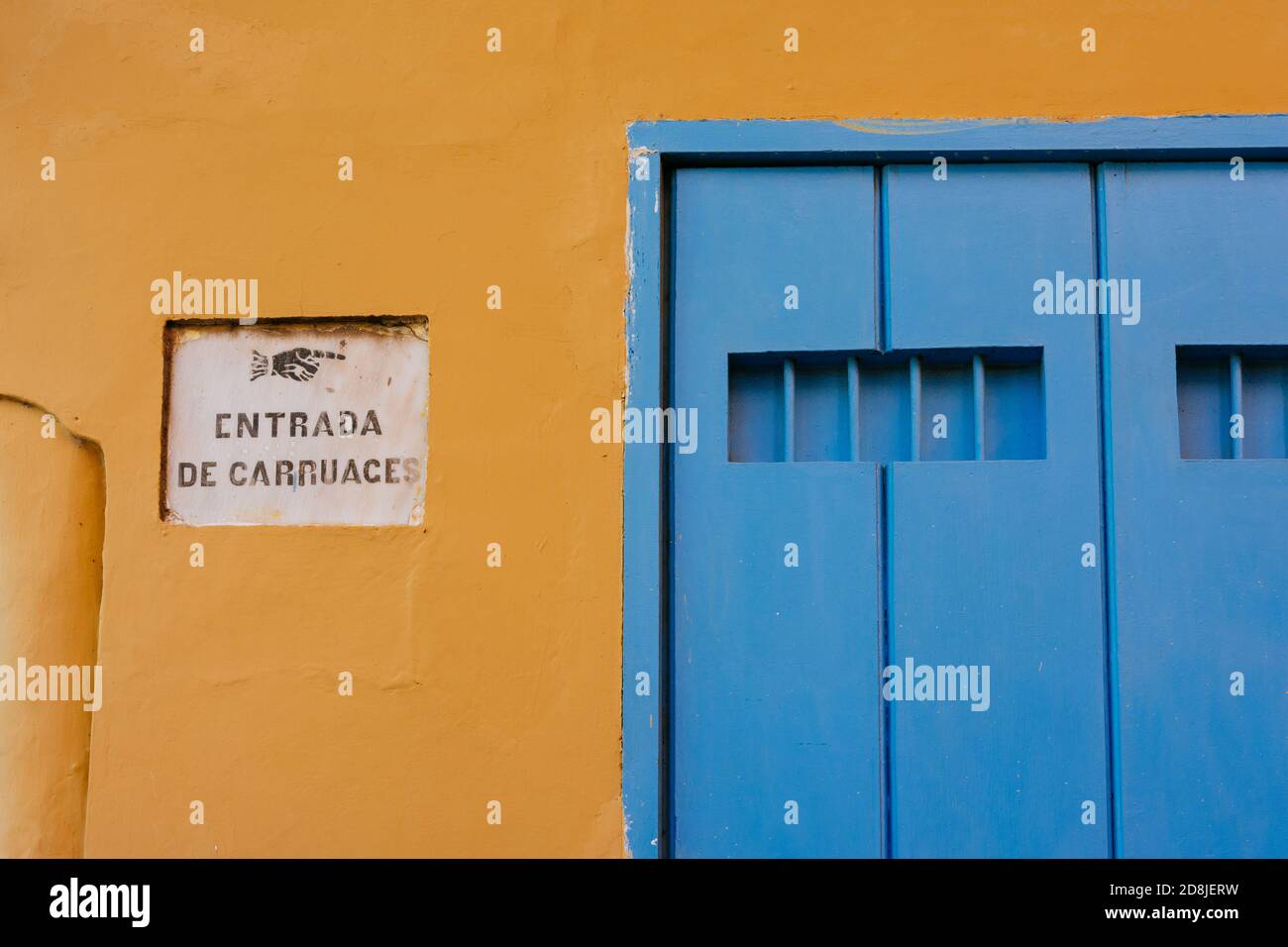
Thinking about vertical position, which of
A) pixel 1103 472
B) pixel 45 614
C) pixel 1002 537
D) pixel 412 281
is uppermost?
pixel 412 281

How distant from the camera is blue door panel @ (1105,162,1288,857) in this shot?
1876mm

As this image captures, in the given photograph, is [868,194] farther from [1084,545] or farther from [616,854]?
[616,854]

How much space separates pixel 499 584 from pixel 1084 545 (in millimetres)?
1076

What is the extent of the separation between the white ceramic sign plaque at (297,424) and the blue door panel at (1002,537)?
36.1 inches

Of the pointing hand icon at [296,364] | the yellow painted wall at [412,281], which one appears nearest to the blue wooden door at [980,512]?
the yellow painted wall at [412,281]

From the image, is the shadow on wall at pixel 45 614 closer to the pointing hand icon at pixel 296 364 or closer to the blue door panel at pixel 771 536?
the pointing hand icon at pixel 296 364

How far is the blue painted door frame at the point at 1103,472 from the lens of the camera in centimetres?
188

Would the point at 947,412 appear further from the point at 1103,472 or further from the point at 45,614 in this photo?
the point at 45,614

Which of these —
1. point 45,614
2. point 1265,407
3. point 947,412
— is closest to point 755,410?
point 947,412

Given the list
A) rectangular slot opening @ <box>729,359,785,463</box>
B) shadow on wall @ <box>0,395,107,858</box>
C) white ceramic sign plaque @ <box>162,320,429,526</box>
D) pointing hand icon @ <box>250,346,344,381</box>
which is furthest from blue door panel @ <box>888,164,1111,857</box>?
shadow on wall @ <box>0,395,107,858</box>

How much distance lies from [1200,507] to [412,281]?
1513 millimetres

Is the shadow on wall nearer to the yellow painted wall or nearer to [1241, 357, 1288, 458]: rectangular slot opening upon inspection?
the yellow painted wall

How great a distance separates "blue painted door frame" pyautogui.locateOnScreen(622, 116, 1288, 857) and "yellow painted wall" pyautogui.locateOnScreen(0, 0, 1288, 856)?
0.06 metres

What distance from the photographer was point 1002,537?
1938mm
